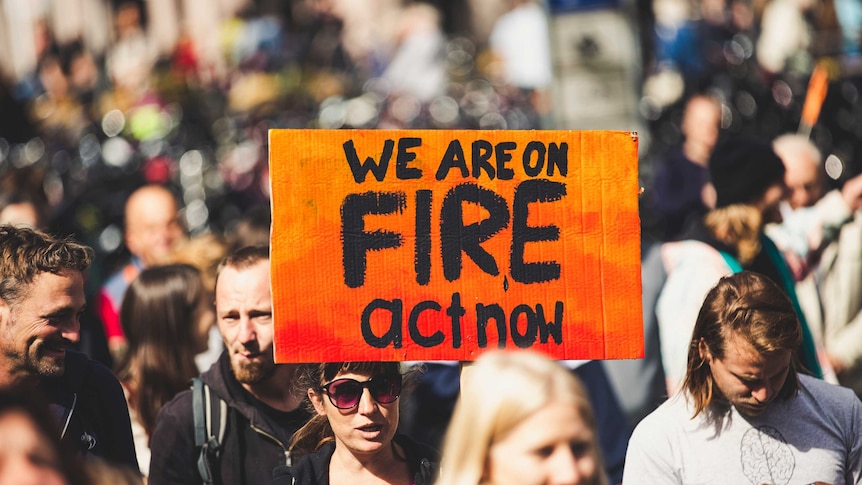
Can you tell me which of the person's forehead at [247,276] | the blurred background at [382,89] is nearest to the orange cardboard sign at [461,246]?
the person's forehead at [247,276]

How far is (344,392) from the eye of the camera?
384 centimetres

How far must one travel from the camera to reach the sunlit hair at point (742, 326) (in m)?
3.75

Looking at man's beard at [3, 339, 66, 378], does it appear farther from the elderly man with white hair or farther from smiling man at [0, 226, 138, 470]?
the elderly man with white hair

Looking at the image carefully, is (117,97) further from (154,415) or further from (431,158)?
(431,158)

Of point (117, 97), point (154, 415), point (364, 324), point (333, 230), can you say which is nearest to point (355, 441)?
point (364, 324)

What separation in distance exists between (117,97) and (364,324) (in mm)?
14438

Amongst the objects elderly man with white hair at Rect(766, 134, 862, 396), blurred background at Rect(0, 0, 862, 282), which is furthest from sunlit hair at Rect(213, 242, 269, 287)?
blurred background at Rect(0, 0, 862, 282)

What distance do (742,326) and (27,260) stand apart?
6.89 ft

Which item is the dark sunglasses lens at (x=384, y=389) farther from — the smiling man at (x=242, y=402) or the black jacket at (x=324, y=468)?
the smiling man at (x=242, y=402)

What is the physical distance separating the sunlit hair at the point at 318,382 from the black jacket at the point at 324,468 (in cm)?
14

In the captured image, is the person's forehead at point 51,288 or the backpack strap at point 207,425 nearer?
the person's forehead at point 51,288

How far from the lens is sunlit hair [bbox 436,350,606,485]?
2816 millimetres

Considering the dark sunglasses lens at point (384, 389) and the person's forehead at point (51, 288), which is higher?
the person's forehead at point (51, 288)

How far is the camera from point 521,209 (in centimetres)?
378
